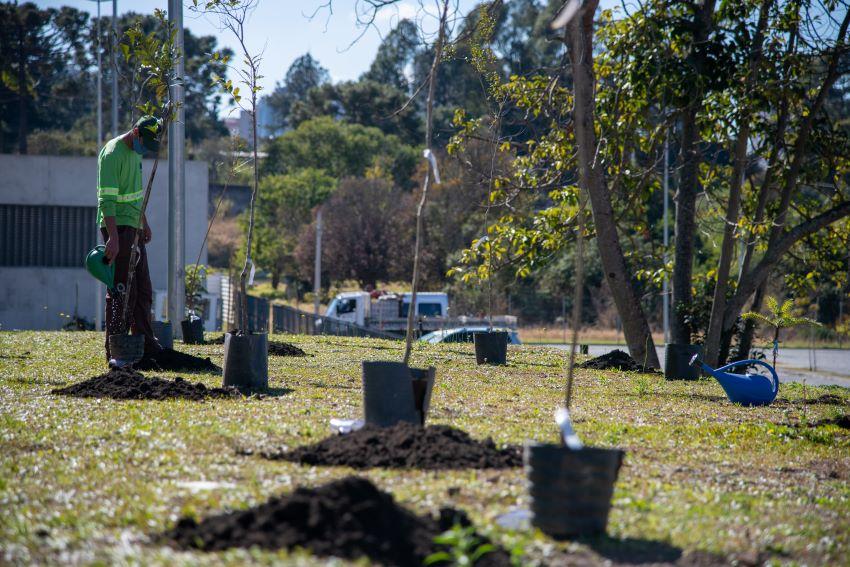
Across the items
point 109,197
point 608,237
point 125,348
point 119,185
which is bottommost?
point 125,348

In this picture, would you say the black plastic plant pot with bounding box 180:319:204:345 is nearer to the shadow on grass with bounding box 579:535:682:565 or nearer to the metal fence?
the metal fence

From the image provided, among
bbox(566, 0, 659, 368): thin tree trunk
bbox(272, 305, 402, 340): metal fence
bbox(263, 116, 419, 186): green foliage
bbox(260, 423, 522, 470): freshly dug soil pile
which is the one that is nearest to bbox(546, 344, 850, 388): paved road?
bbox(272, 305, 402, 340): metal fence

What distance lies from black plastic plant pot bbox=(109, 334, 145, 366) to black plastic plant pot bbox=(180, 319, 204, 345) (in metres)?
5.43

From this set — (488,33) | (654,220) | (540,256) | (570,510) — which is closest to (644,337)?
(540,256)

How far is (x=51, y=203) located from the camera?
117 feet

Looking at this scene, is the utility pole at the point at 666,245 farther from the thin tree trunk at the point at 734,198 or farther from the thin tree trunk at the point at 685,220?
the thin tree trunk at the point at 734,198

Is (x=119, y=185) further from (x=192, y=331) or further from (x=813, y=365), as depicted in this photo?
(x=813, y=365)

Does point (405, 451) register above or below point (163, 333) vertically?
below

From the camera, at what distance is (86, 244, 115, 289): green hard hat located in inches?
399

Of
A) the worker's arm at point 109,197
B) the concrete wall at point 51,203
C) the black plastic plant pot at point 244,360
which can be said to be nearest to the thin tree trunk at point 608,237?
the black plastic plant pot at point 244,360

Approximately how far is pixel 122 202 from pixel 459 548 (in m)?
7.54

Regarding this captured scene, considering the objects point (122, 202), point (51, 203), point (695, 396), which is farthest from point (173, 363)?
point (51, 203)

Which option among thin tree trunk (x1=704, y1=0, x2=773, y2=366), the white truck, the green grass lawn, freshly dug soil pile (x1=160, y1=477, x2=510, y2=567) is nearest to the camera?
freshly dug soil pile (x1=160, y1=477, x2=510, y2=567)

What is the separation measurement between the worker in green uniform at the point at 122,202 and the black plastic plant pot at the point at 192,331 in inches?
190
